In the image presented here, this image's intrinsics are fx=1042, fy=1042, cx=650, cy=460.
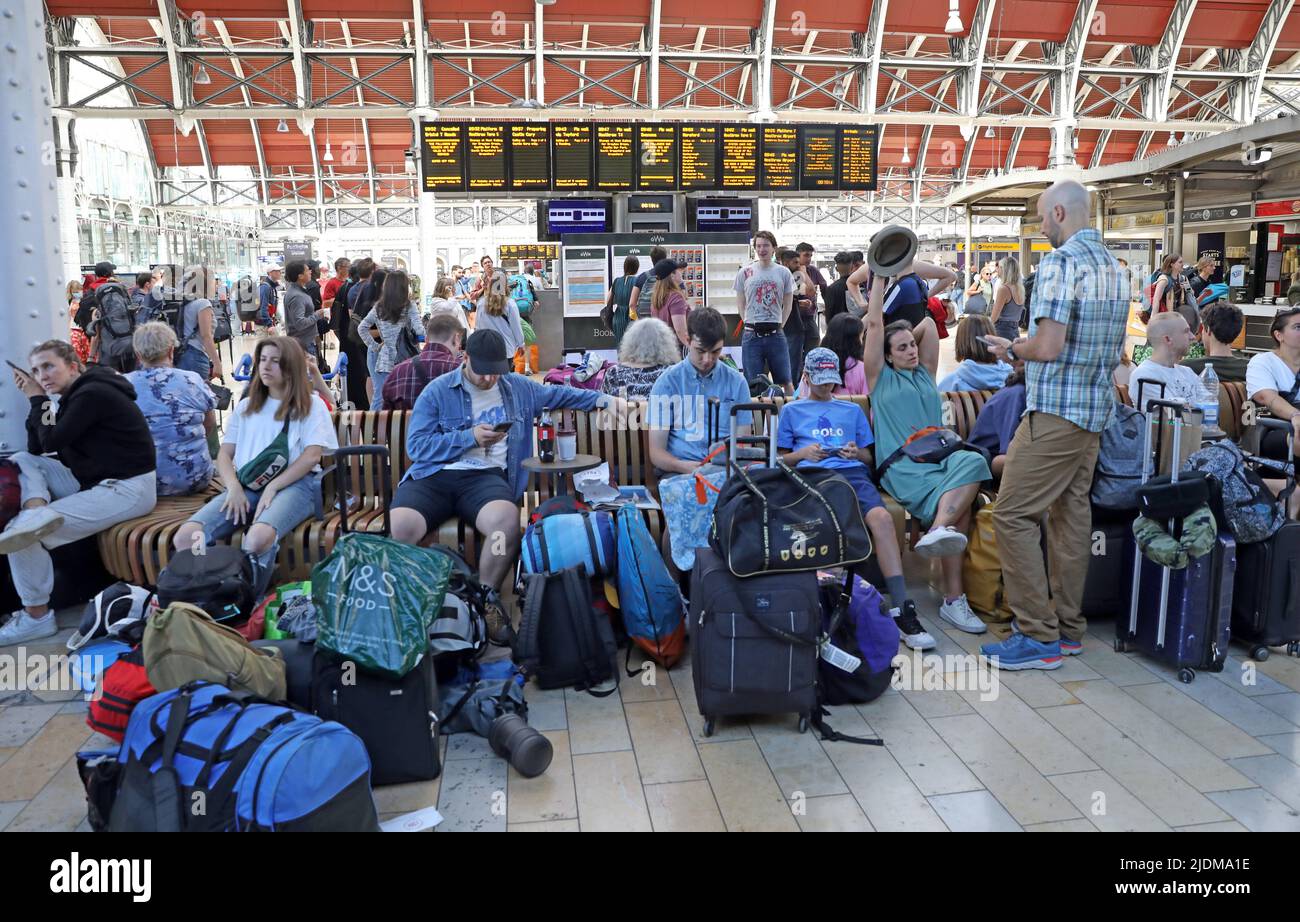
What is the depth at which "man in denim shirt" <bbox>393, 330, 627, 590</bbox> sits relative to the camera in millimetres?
4535

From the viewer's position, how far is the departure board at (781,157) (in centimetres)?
1244

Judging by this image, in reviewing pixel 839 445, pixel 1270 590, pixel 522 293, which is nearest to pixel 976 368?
pixel 839 445

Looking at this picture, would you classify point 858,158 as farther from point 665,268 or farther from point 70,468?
point 70,468

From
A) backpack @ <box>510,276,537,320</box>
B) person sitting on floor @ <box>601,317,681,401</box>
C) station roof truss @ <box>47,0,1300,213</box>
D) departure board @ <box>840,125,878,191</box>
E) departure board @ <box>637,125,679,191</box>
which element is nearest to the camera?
person sitting on floor @ <box>601,317,681,401</box>

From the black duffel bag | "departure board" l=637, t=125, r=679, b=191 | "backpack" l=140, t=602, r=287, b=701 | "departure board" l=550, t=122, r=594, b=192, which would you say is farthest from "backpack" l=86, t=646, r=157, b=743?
"departure board" l=637, t=125, r=679, b=191

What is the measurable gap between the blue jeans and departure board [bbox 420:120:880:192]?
172 inches

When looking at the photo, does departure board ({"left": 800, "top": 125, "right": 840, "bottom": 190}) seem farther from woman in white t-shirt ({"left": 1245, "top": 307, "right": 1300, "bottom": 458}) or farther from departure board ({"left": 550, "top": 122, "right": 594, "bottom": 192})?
woman in white t-shirt ({"left": 1245, "top": 307, "right": 1300, "bottom": 458})

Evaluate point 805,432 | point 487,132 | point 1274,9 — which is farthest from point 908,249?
point 1274,9

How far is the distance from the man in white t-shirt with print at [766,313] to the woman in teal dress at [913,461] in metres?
3.29

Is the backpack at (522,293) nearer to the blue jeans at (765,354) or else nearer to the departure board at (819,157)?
the departure board at (819,157)

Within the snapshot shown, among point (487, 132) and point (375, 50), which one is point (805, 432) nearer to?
point (487, 132)

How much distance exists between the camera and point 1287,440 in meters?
5.29

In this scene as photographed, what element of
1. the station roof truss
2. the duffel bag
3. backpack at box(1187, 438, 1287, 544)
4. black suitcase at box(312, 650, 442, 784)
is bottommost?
black suitcase at box(312, 650, 442, 784)
